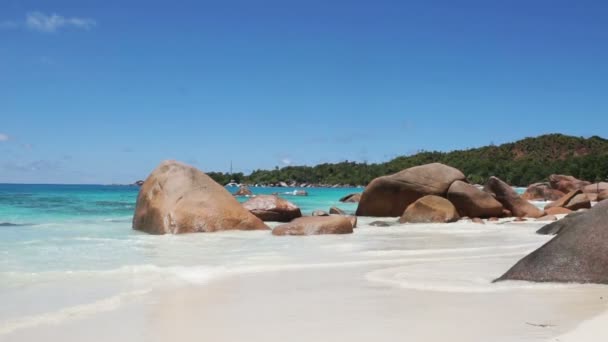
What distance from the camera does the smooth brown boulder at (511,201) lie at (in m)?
19.0

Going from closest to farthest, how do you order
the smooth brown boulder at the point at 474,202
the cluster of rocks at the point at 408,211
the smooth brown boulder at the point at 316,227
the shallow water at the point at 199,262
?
1. the shallow water at the point at 199,262
2. the cluster of rocks at the point at 408,211
3. the smooth brown boulder at the point at 316,227
4. the smooth brown boulder at the point at 474,202

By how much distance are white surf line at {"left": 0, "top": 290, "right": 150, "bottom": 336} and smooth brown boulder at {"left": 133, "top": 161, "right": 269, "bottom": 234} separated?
23.6 feet

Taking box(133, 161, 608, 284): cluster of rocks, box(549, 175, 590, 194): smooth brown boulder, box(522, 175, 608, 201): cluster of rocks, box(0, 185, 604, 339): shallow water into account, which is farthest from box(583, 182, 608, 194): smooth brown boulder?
box(0, 185, 604, 339): shallow water

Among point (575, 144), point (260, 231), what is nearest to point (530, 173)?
point (575, 144)

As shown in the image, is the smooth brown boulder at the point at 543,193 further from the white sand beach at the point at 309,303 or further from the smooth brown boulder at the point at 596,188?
the white sand beach at the point at 309,303

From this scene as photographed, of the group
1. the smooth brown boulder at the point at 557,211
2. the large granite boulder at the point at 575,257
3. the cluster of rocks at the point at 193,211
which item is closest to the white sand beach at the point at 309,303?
the large granite boulder at the point at 575,257

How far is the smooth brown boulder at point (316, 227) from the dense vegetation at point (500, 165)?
225ft

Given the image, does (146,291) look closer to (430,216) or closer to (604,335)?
(604,335)

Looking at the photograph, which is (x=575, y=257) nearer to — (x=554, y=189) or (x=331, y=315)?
(x=331, y=315)

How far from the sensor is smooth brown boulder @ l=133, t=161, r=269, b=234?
40.6 ft

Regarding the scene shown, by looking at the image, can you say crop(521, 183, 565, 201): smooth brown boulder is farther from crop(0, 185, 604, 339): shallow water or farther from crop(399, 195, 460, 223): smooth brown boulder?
crop(0, 185, 604, 339): shallow water

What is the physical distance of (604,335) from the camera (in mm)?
3643

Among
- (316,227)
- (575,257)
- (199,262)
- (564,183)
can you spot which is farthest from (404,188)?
(564,183)

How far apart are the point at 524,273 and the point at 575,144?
370 ft
